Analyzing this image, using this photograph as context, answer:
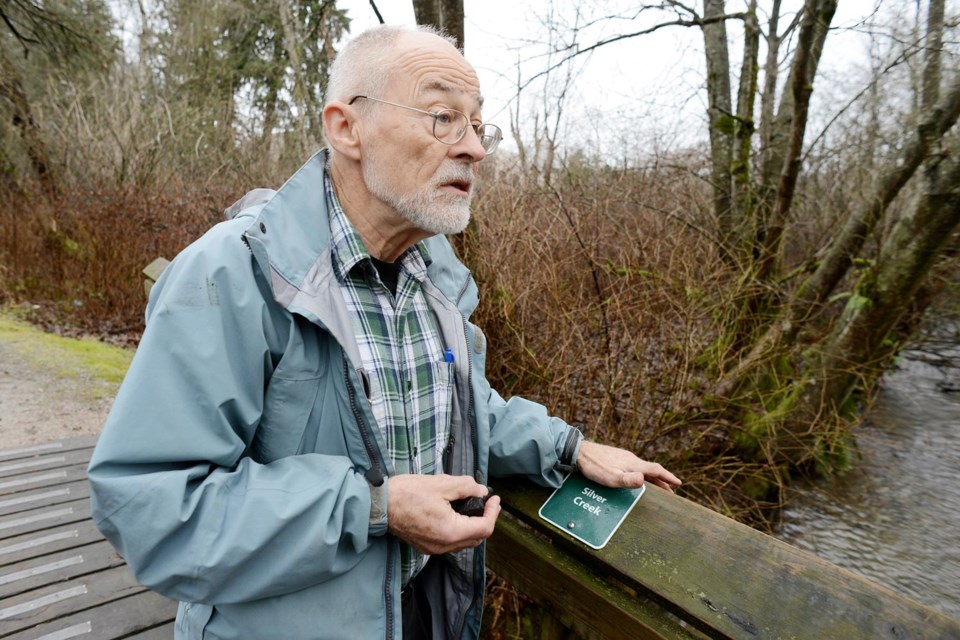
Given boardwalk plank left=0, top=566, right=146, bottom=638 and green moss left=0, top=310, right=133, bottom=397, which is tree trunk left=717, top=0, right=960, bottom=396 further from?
green moss left=0, top=310, right=133, bottom=397

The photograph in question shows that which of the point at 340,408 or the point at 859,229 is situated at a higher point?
the point at 859,229

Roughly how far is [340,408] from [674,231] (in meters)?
4.58

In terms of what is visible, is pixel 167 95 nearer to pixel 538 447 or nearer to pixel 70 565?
pixel 70 565

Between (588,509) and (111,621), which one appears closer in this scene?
(588,509)

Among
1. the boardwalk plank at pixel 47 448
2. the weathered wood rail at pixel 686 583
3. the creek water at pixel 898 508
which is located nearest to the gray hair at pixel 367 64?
the weathered wood rail at pixel 686 583

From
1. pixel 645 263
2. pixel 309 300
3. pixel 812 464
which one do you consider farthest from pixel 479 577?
pixel 812 464

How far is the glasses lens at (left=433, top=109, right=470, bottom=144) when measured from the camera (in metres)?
1.49

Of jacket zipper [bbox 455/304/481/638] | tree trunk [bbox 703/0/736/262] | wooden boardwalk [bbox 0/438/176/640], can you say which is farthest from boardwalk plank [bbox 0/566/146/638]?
tree trunk [bbox 703/0/736/262]

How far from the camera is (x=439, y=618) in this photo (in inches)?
59.2

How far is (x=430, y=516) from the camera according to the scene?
1.13 m

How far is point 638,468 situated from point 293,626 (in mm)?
847

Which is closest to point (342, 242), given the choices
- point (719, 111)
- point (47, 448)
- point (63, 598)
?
point (63, 598)

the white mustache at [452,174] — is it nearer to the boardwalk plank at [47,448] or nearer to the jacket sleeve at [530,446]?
the jacket sleeve at [530,446]

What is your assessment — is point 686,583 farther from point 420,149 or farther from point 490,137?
point 490,137
